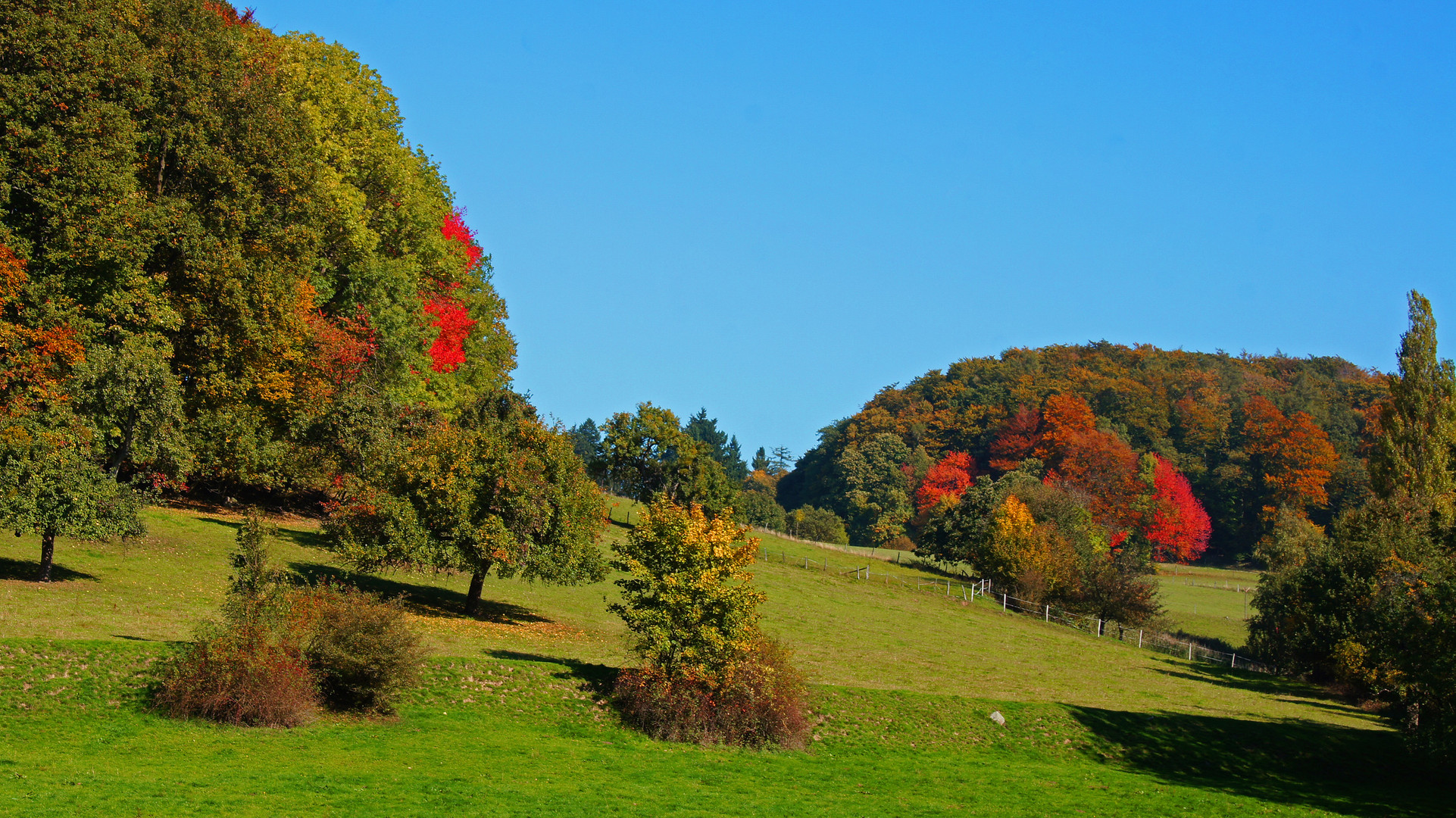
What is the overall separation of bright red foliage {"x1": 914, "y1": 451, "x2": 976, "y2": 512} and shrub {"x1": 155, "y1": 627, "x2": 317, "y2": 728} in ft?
336

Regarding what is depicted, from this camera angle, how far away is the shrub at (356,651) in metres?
25.1

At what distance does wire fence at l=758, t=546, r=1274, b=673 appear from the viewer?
201ft

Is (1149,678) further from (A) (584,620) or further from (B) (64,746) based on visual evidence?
(B) (64,746)

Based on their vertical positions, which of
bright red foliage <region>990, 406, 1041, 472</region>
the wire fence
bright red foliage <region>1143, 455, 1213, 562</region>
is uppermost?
bright red foliage <region>990, 406, 1041, 472</region>

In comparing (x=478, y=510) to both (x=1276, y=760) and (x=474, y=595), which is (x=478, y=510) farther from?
(x=1276, y=760)

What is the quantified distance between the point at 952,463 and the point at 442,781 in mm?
114532

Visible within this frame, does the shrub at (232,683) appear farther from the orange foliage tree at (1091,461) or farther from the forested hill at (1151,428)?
the forested hill at (1151,428)

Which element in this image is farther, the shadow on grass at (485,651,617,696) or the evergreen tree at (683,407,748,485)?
the evergreen tree at (683,407,748,485)

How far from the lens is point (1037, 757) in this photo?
101 ft

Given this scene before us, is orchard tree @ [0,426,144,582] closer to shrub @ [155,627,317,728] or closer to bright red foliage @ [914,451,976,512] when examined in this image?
shrub @ [155,627,317,728]

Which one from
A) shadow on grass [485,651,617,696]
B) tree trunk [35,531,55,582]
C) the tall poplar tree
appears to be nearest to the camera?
shadow on grass [485,651,617,696]

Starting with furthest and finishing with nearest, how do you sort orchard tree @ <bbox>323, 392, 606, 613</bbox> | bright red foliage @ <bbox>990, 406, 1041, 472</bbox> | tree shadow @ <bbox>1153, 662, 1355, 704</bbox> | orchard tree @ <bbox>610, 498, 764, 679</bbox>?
bright red foliage @ <bbox>990, 406, 1041, 472</bbox> < tree shadow @ <bbox>1153, 662, 1355, 704</bbox> < orchard tree @ <bbox>323, 392, 606, 613</bbox> < orchard tree @ <bbox>610, 498, 764, 679</bbox>

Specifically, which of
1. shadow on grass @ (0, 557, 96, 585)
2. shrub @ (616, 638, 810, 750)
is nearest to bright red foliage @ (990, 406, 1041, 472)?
shrub @ (616, 638, 810, 750)

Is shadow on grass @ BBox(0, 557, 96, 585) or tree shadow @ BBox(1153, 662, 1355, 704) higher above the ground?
tree shadow @ BBox(1153, 662, 1355, 704)
